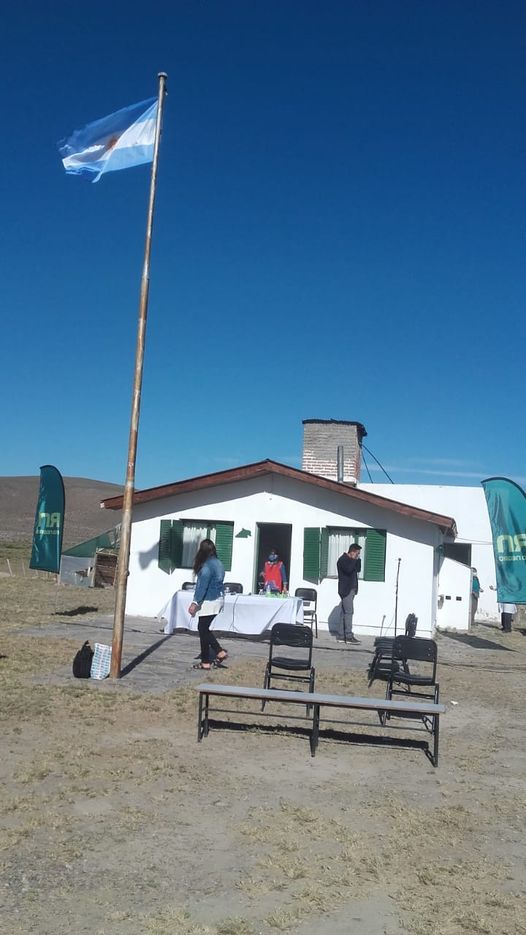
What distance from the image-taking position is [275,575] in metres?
15.4

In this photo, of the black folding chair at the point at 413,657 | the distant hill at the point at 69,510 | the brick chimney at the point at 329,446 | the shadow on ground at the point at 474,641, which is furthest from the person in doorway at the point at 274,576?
the distant hill at the point at 69,510

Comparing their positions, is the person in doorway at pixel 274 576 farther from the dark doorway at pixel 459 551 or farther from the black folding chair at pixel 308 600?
the dark doorway at pixel 459 551

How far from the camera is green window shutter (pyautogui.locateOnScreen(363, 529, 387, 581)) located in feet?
51.7

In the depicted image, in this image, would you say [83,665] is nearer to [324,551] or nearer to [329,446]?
[324,551]

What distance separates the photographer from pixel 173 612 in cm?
1404

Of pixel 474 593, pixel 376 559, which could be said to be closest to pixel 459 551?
pixel 474 593

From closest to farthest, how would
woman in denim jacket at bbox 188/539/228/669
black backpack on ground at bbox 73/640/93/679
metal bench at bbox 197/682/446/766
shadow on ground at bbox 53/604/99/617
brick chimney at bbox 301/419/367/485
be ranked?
metal bench at bbox 197/682/446/766
black backpack on ground at bbox 73/640/93/679
woman in denim jacket at bbox 188/539/228/669
shadow on ground at bbox 53/604/99/617
brick chimney at bbox 301/419/367/485

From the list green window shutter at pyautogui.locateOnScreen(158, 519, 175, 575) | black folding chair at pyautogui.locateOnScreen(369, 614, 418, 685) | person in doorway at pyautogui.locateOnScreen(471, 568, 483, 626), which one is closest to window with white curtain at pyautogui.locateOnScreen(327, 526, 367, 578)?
green window shutter at pyautogui.locateOnScreen(158, 519, 175, 575)

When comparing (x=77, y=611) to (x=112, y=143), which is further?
(x=77, y=611)

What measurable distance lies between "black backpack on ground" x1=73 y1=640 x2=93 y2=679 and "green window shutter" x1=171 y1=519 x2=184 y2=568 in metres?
6.82

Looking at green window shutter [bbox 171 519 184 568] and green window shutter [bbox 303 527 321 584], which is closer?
green window shutter [bbox 303 527 321 584]

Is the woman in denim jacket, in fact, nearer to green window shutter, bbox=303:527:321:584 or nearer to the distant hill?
green window shutter, bbox=303:527:321:584

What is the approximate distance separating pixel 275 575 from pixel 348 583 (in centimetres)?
150

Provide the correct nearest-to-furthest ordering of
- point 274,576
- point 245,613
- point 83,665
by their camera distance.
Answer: point 83,665, point 245,613, point 274,576
